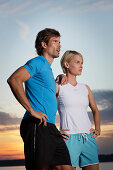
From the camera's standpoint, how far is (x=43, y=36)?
2.58 meters

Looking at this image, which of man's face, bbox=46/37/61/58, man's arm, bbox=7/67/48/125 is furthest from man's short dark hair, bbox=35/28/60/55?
man's arm, bbox=7/67/48/125

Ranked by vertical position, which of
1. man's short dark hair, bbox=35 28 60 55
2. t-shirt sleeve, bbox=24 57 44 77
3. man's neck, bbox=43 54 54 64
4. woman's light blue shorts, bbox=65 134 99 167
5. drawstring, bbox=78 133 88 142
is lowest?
woman's light blue shorts, bbox=65 134 99 167

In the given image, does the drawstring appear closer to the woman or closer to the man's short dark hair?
the woman

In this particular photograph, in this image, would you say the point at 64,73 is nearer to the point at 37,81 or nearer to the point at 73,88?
the point at 73,88

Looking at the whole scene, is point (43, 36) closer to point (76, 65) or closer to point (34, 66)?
point (34, 66)

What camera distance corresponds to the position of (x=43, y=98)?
2.22 m

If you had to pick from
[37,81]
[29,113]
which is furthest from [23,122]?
[37,81]

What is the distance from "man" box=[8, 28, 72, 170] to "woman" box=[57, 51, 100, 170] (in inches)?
23.3

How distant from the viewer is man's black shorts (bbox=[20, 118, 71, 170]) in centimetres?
215

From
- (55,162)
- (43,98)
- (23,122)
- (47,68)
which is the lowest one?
(55,162)

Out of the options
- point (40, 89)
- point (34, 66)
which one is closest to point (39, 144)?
point (40, 89)

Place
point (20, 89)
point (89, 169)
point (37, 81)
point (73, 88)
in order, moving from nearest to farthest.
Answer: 1. point (20, 89)
2. point (37, 81)
3. point (89, 169)
4. point (73, 88)

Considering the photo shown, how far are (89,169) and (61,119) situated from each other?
51 cm

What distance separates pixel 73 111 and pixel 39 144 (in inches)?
35.3
